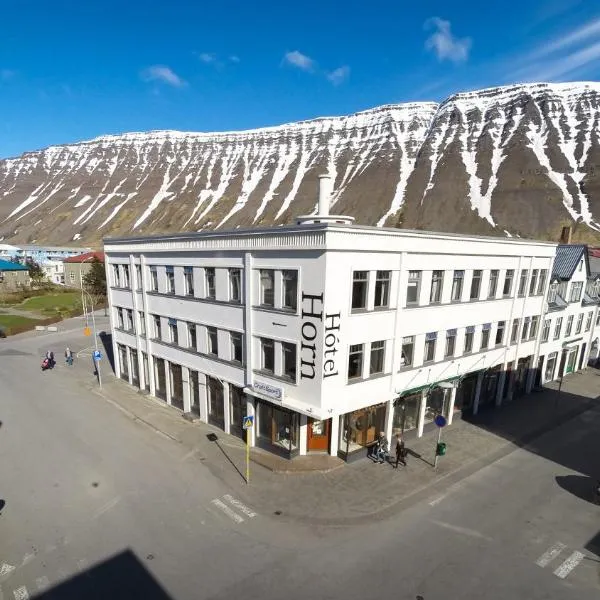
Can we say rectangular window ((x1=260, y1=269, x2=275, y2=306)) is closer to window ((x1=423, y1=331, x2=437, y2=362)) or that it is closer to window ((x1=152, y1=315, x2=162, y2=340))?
window ((x1=423, y1=331, x2=437, y2=362))

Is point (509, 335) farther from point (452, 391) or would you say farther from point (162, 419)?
point (162, 419)

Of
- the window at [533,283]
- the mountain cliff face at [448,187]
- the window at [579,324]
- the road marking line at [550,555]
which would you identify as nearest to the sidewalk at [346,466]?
the road marking line at [550,555]

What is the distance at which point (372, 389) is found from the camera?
18.5 metres

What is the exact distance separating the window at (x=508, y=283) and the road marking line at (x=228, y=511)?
19930 mm

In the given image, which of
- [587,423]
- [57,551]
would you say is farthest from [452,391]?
[57,551]

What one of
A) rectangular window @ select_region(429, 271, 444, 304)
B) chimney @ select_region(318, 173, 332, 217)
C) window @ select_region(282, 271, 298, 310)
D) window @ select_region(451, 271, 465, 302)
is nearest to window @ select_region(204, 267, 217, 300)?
window @ select_region(282, 271, 298, 310)

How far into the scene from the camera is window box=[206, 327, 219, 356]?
21423mm

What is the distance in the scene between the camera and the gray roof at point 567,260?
1141 inches

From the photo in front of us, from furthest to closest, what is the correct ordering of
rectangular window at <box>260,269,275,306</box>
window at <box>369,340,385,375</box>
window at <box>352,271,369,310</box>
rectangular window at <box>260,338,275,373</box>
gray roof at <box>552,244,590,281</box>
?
1. gray roof at <box>552,244,590,281</box>
2. rectangular window at <box>260,338,275,373</box>
3. window at <box>369,340,385,375</box>
4. rectangular window at <box>260,269,275,306</box>
5. window at <box>352,271,369,310</box>

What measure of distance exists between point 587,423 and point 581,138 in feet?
582

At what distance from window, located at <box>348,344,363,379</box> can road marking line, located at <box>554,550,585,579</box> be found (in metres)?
9.57

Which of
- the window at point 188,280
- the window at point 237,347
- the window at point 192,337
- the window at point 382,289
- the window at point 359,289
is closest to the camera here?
the window at point 359,289

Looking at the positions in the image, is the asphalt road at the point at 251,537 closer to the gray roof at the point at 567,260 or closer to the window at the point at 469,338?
the window at the point at 469,338

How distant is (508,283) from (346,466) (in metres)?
15.6
